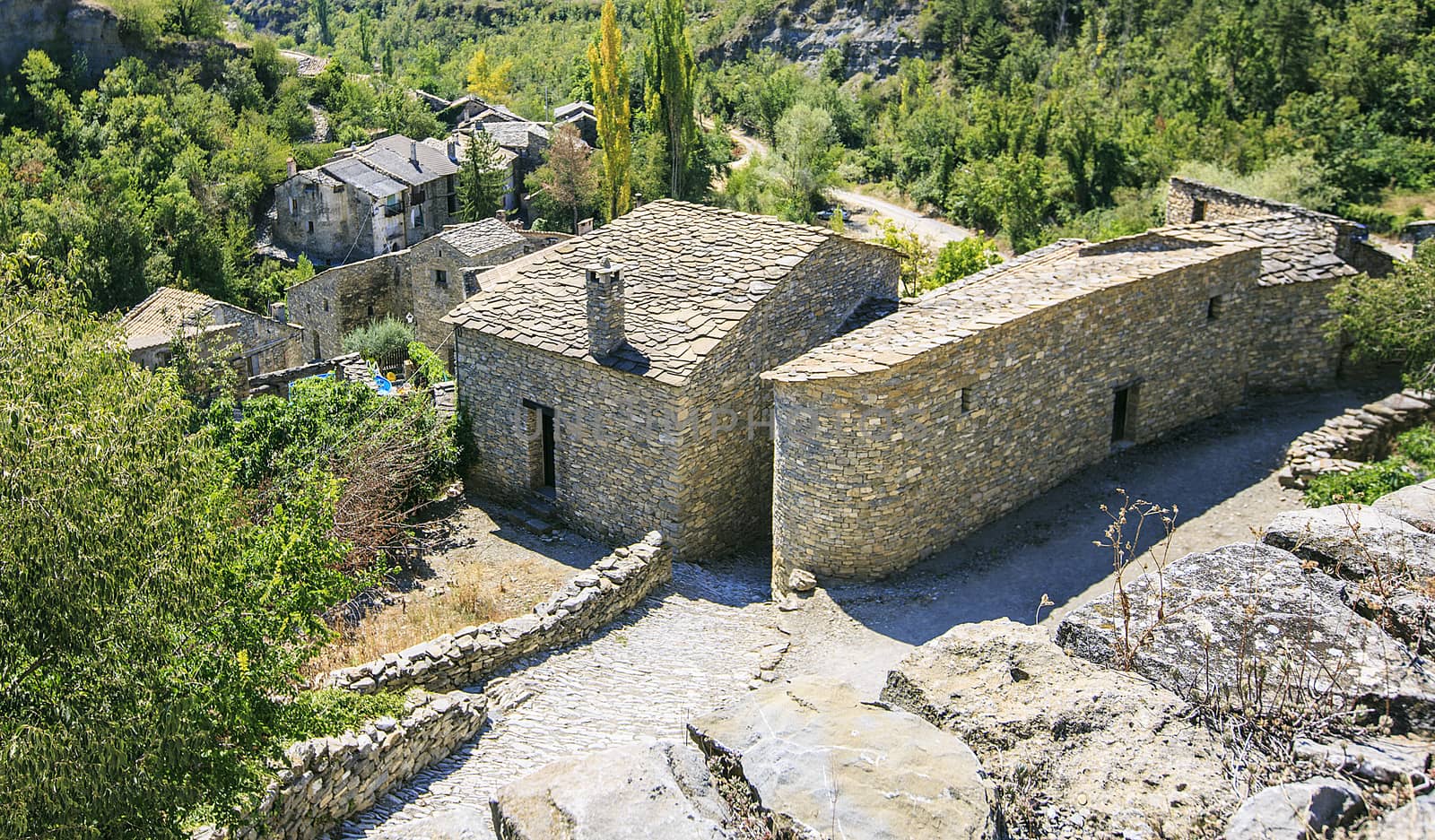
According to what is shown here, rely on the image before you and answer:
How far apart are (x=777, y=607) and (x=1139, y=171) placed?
24869mm

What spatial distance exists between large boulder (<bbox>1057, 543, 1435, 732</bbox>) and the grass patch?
758 centimetres

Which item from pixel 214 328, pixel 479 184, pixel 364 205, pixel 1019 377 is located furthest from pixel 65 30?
pixel 1019 377

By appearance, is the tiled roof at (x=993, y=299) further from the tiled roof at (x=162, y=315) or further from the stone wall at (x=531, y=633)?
the tiled roof at (x=162, y=315)

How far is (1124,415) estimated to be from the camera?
1587 cm

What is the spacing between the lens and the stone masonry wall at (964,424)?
507 inches

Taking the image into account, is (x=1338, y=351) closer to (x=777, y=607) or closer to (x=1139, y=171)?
(x=777, y=607)

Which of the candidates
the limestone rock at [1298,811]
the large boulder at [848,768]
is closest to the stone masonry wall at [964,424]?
the large boulder at [848,768]

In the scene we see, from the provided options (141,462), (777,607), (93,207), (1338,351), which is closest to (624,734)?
(777,607)

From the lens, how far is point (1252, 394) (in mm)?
17219

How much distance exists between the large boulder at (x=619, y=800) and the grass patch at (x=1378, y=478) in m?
10.2

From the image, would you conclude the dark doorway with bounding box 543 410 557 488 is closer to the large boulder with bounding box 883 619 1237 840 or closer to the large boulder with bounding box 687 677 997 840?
the large boulder with bounding box 883 619 1237 840

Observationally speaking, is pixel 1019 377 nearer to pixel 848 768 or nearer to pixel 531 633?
pixel 531 633

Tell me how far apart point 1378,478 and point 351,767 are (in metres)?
11.7

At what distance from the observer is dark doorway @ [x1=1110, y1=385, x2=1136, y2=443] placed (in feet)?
51.2
